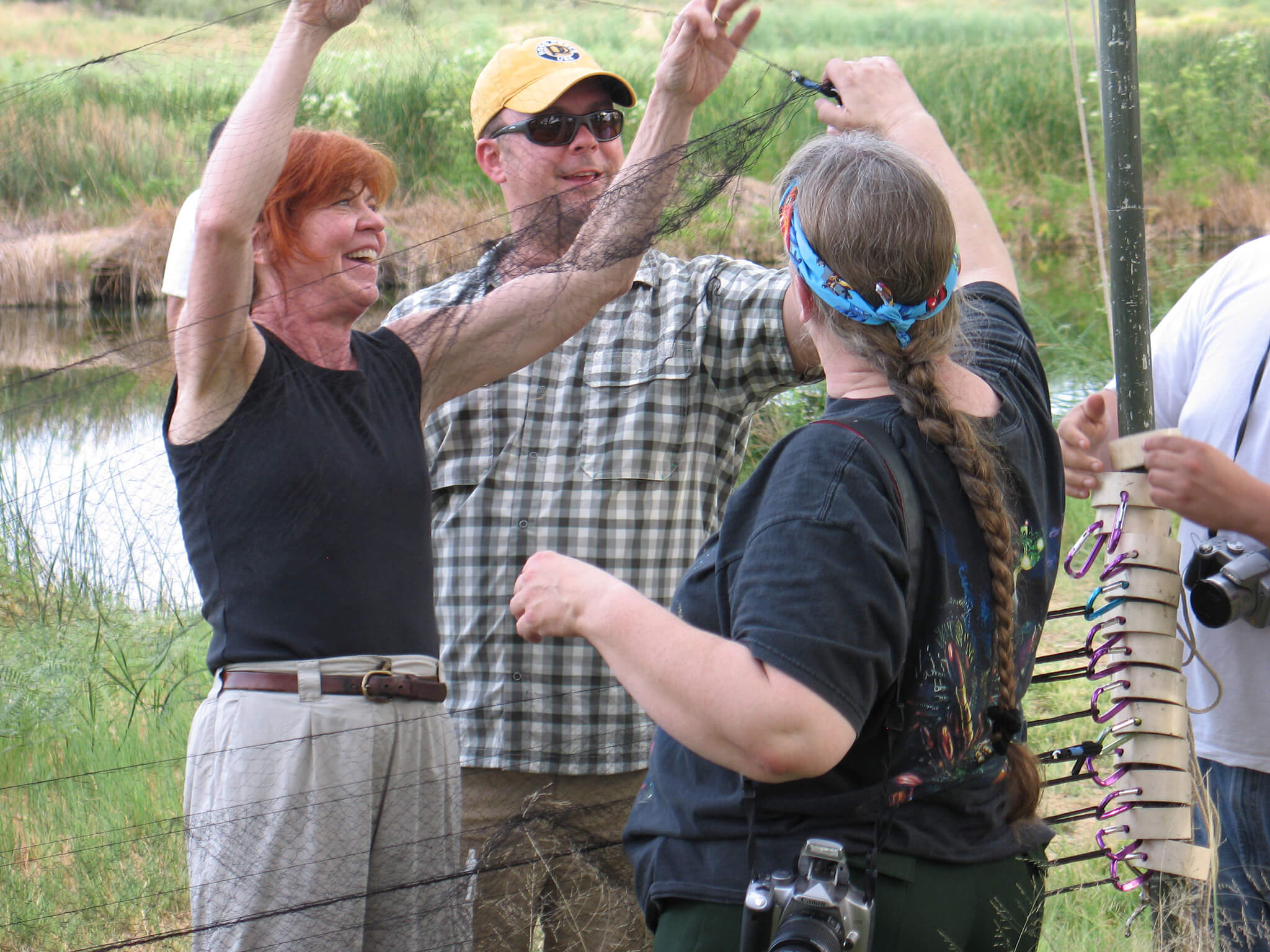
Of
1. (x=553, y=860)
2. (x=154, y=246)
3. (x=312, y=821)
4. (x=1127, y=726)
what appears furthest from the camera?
(x=154, y=246)

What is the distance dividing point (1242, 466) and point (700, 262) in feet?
3.44

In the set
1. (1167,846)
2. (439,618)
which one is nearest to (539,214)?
(439,618)

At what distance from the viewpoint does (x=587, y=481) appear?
86.2 inches

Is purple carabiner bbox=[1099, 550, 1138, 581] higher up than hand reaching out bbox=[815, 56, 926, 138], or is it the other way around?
hand reaching out bbox=[815, 56, 926, 138]

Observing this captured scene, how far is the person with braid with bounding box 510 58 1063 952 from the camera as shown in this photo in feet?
3.96

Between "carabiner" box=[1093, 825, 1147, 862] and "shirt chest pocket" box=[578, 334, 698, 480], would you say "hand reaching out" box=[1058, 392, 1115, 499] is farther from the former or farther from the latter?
"shirt chest pocket" box=[578, 334, 698, 480]

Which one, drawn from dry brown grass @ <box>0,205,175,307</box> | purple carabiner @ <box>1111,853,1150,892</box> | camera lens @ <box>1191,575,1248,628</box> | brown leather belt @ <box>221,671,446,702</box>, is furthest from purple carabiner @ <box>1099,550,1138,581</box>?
dry brown grass @ <box>0,205,175,307</box>

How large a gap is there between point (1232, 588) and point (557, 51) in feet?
5.26

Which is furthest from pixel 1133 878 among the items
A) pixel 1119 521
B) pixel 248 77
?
pixel 248 77

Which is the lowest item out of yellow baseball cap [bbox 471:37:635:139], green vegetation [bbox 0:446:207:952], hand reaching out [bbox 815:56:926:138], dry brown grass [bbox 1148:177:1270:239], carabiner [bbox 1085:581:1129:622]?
green vegetation [bbox 0:446:207:952]

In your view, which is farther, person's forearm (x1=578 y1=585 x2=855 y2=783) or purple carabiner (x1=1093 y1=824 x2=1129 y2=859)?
purple carabiner (x1=1093 y1=824 x2=1129 y2=859)

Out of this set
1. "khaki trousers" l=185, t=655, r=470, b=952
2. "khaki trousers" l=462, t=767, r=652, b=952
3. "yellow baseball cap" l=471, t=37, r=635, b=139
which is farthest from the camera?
"yellow baseball cap" l=471, t=37, r=635, b=139

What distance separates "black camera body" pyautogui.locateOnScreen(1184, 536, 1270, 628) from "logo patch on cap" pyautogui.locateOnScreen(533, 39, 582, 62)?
5.00 ft

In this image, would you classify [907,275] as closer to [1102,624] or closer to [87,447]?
[1102,624]
